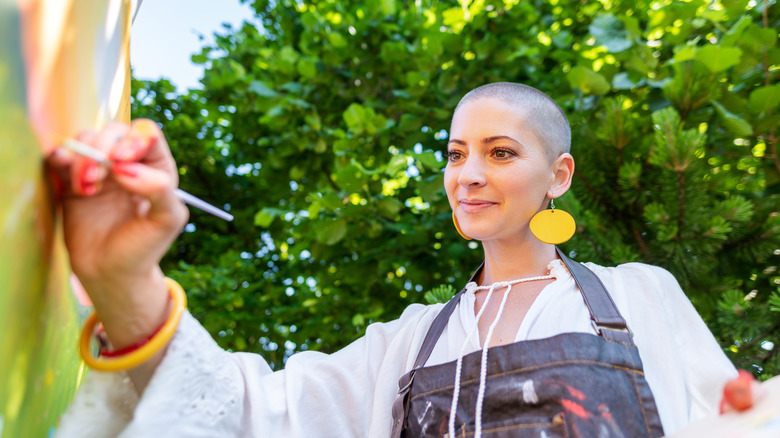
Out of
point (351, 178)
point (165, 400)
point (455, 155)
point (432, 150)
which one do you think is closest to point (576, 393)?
point (455, 155)

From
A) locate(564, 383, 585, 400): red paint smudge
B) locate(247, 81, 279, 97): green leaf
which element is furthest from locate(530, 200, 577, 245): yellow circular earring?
locate(247, 81, 279, 97): green leaf

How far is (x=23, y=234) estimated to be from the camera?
2.32 ft

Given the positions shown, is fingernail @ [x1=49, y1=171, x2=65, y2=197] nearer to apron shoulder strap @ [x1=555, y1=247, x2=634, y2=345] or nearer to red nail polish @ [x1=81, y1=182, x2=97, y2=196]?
red nail polish @ [x1=81, y1=182, x2=97, y2=196]

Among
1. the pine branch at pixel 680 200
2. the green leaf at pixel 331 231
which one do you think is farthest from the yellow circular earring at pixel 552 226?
the green leaf at pixel 331 231

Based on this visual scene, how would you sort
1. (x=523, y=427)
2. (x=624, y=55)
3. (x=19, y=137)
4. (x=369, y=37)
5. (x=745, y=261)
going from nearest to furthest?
(x=19, y=137)
(x=523, y=427)
(x=745, y=261)
(x=624, y=55)
(x=369, y=37)

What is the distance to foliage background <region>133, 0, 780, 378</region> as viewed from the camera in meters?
1.99

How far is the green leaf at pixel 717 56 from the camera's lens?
192 centimetres

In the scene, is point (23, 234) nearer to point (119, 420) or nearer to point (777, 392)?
point (119, 420)

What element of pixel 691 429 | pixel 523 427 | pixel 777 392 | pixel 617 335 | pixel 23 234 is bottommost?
pixel 523 427

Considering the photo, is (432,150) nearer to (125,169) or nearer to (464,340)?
(464,340)

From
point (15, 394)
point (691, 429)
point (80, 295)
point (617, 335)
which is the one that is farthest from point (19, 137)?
point (617, 335)

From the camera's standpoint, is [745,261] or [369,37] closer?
[745,261]

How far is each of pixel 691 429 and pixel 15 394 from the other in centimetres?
95

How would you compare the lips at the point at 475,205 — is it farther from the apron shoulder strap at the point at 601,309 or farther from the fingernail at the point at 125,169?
the fingernail at the point at 125,169
